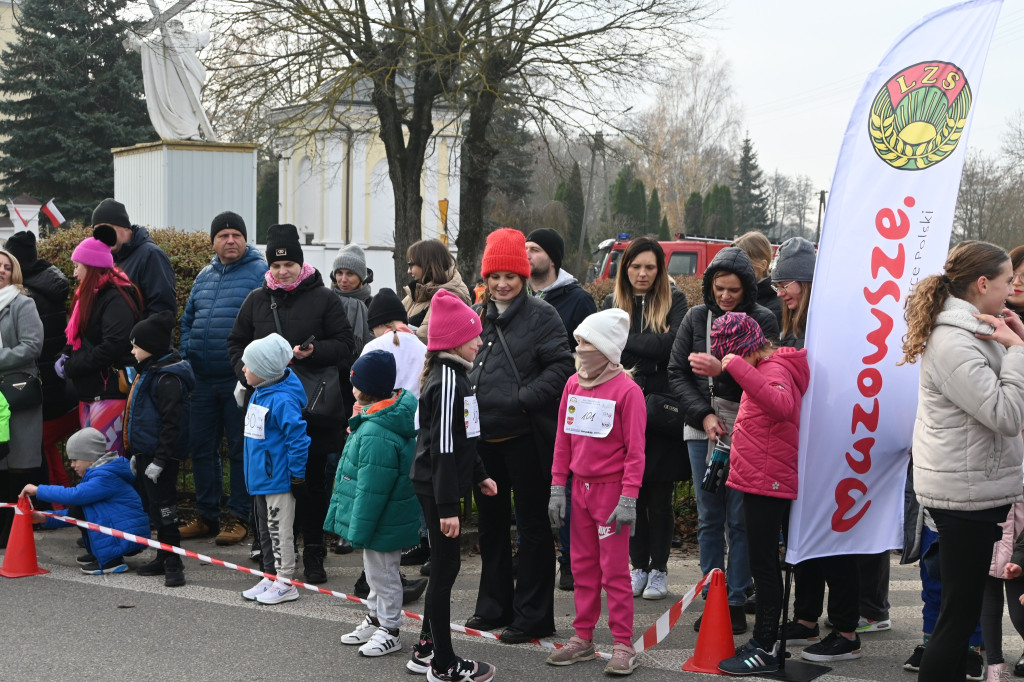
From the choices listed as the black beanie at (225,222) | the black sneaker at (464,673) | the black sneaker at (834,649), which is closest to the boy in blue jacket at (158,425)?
the black beanie at (225,222)

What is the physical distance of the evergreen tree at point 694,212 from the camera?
6794 cm

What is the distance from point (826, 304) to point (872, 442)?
27.8 inches

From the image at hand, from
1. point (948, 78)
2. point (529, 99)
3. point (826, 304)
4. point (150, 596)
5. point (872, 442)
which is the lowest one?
point (150, 596)

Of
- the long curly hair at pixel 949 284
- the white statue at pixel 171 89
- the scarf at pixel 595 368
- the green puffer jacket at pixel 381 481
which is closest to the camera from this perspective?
the long curly hair at pixel 949 284

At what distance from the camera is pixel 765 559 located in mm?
4906

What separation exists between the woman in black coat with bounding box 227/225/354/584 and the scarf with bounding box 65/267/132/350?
99 cm

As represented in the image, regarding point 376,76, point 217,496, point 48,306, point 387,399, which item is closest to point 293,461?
point 387,399

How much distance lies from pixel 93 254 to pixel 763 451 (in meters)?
4.86

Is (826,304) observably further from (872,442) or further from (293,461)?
(293,461)

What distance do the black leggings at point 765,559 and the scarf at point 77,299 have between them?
474cm

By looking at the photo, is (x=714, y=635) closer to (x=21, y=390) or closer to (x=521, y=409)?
(x=521, y=409)

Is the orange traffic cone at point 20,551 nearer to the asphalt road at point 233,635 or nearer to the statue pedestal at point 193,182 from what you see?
the asphalt road at point 233,635

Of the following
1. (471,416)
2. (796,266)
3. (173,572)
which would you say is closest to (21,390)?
(173,572)

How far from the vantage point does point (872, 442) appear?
4.79m
